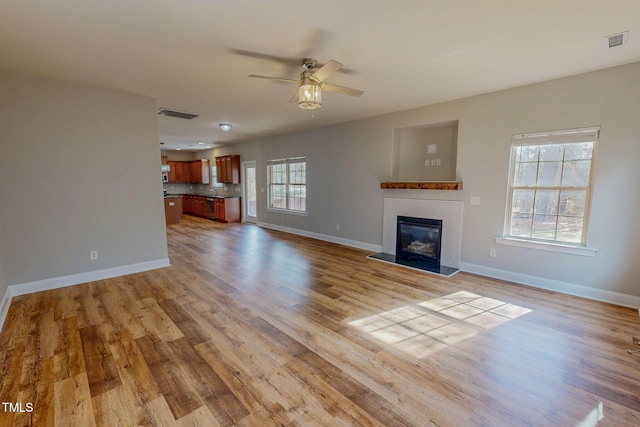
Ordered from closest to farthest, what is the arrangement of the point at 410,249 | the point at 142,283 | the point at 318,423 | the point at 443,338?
the point at 318,423 → the point at 443,338 → the point at 142,283 → the point at 410,249

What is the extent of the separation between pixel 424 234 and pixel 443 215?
471mm

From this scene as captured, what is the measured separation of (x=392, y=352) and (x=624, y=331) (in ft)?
7.36

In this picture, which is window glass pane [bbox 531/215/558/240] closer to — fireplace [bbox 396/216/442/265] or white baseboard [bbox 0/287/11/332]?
fireplace [bbox 396/216/442/265]

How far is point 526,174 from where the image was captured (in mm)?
3742

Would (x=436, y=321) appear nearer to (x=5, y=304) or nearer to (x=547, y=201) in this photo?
(x=547, y=201)

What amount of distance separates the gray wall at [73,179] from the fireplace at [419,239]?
13.3ft

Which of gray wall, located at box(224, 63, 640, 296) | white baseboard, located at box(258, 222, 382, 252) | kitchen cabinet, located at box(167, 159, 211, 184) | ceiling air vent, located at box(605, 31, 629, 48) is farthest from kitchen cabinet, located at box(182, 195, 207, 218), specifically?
ceiling air vent, located at box(605, 31, 629, 48)

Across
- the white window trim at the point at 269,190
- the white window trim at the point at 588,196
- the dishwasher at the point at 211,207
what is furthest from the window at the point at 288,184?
the white window trim at the point at 588,196

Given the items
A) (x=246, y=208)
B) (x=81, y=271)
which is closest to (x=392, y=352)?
(x=81, y=271)

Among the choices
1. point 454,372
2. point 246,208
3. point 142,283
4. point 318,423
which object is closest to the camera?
point 318,423

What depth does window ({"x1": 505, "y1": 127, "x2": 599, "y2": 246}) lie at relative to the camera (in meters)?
3.33

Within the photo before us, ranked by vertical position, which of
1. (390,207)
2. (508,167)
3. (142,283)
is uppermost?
(508,167)

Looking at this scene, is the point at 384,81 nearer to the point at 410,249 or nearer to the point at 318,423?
the point at 410,249

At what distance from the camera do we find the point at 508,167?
12.4 ft
